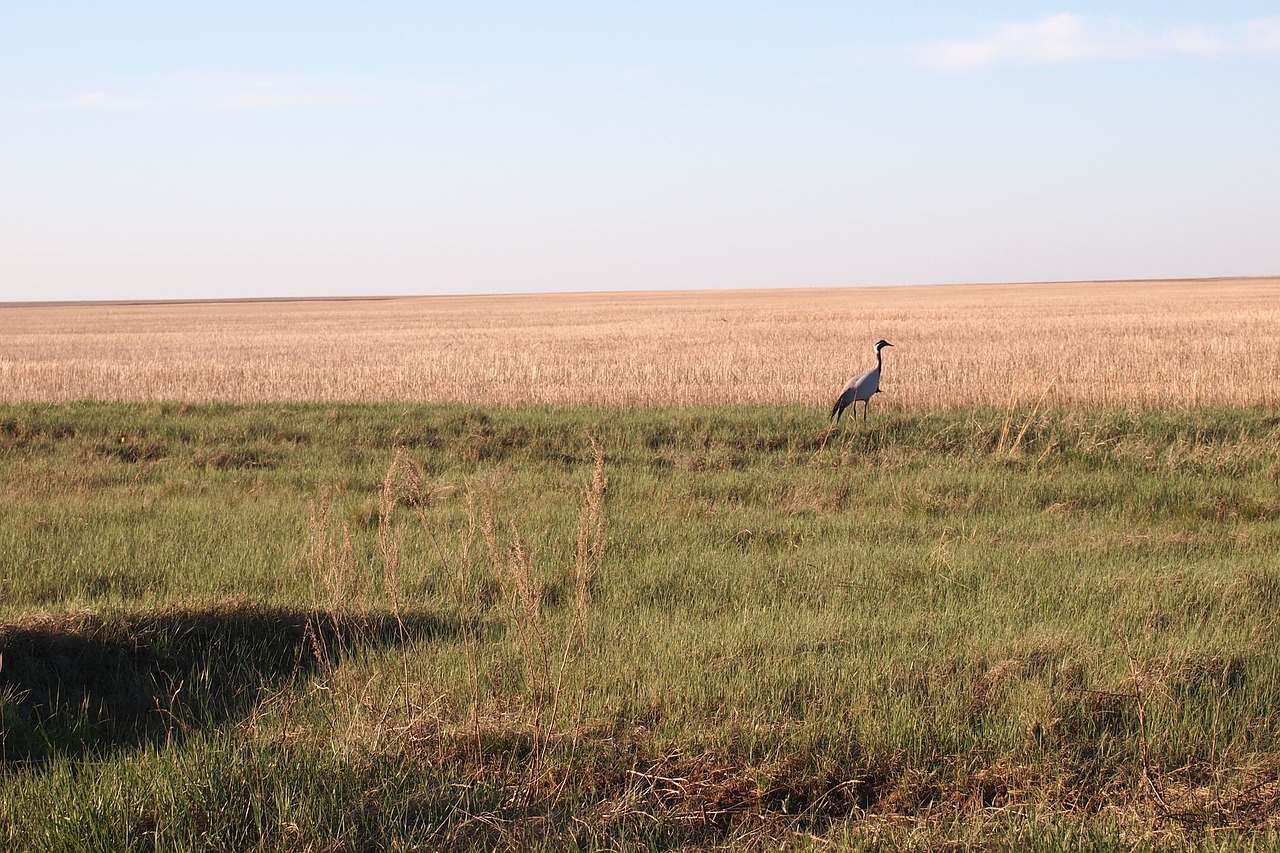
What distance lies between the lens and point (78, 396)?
1903 centimetres

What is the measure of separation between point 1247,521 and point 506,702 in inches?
283

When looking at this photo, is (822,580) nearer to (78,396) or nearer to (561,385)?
(561,385)

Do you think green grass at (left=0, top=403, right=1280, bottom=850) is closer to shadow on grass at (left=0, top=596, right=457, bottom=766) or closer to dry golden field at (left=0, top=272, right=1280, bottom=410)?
shadow on grass at (left=0, top=596, right=457, bottom=766)

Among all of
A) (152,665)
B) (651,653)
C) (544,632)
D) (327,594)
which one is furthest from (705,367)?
(544,632)

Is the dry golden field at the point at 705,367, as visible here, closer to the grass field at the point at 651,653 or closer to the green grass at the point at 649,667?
the grass field at the point at 651,653

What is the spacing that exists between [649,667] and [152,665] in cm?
269

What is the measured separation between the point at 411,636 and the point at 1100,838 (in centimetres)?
363

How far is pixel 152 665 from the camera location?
18.6 feet

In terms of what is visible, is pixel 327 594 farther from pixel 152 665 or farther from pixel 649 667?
pixel 649 667

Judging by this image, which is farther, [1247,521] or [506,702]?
[1247,521]

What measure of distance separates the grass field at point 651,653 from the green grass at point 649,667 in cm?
2

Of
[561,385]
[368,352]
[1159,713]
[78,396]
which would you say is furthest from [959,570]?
[368,352]

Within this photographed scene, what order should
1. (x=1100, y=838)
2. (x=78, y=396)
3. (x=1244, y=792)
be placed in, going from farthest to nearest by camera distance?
(x=78, y=396), (x=1244, y=792), (x=1100, y=838)

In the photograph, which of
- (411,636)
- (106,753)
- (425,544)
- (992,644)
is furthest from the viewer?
(425,544)
